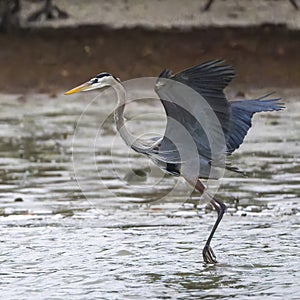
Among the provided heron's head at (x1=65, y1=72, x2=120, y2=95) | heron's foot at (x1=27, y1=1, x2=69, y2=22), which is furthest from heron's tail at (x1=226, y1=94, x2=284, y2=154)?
heron's foot at (x1=27, y1=1, x2=69, y2=22)

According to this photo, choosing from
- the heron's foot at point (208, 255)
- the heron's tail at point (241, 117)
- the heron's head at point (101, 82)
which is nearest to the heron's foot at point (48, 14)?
the heron's head at point (101, 82)

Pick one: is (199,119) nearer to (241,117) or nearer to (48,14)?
(241,117)

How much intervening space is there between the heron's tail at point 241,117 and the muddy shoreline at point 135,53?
747 cm

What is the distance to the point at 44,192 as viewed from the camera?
30.9 ft

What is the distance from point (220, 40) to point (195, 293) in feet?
38.3

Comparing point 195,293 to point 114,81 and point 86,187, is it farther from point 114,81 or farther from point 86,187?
point 86,187

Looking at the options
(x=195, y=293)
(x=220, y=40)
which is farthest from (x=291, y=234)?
(x=220, y=40)

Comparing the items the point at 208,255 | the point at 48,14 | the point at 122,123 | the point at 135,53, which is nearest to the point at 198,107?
the point at 122,123

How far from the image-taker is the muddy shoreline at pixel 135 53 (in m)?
15.7

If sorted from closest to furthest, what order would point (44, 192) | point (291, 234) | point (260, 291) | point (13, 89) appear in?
point (260, 291)
point (291, 234)
point (44, 192)
point (13, 89)

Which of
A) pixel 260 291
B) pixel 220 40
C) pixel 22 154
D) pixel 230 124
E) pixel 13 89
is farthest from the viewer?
pixel 220 40

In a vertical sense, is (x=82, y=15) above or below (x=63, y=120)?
above

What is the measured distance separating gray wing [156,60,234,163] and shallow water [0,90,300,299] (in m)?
0.73

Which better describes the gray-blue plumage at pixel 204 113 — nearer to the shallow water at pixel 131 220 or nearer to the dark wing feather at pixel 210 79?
the dark wing feather at pixel 210 79
